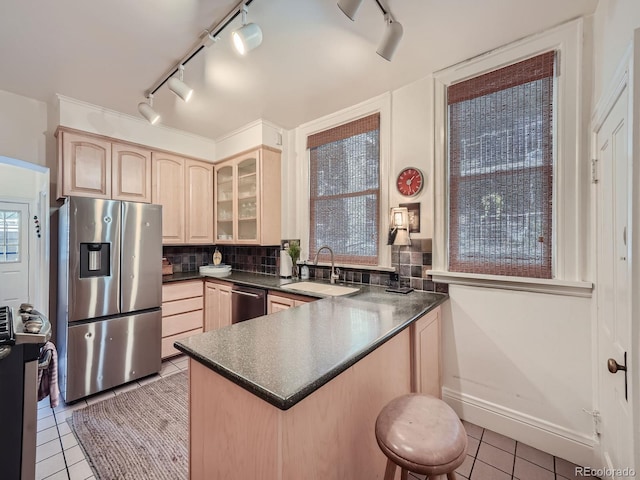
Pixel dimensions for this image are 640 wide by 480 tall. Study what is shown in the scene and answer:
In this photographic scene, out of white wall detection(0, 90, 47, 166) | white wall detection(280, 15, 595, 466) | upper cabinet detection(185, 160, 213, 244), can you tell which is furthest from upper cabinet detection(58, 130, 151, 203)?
white wall detection(280, 15, 595, 466)

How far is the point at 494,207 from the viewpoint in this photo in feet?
6.22

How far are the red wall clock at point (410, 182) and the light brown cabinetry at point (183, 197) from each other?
2.39 m

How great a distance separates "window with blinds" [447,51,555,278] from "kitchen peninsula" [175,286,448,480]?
0.89 metres

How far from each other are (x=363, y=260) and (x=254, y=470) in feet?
6.36

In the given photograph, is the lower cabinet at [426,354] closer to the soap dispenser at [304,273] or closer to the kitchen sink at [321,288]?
the kitchen sink at [321,288]

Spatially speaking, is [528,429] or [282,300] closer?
[528,429]

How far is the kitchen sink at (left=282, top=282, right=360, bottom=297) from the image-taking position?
2430 mm

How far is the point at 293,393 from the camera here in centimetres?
75

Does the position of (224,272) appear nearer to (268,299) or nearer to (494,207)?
(268,299)

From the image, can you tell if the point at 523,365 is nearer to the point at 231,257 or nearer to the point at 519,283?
the point at 519,283

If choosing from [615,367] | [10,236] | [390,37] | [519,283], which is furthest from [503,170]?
[10,236]

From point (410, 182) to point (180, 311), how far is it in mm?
2709

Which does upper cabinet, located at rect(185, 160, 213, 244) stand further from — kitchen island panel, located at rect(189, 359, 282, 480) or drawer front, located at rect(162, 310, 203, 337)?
kitchen island panel, located at rect(189, 359, 282, 480)

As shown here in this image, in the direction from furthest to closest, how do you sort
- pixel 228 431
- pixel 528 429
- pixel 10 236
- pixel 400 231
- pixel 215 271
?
pixel 10 236 < pixel 215 271 < pixel 400 231 < pixel 528 429 < pixel 228 431
